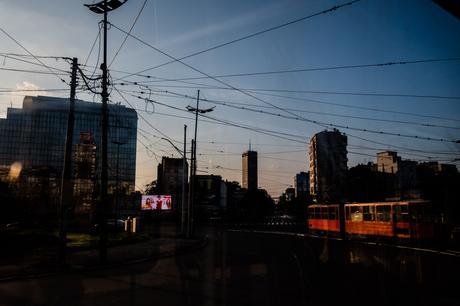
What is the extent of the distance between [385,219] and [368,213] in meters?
2.20

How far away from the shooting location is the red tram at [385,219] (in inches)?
1112

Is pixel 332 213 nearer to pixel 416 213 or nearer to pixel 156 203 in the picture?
pixel 416 213

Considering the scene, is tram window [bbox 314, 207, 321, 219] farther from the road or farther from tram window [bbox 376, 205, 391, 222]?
the road

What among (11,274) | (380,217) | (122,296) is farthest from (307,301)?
(380,217)

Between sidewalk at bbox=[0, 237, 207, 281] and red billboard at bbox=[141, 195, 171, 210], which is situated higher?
red billboard at bbox=[141, 195, 171, 210]

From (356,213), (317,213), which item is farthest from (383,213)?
(317,213)

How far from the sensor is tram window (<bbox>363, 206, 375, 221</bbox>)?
109 feet

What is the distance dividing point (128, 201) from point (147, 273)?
97163mm

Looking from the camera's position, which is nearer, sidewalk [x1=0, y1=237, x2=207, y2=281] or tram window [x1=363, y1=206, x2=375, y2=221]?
sidewalk [x1=0, y1=237, x2=207, y2=281]

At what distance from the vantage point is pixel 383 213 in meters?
31.7

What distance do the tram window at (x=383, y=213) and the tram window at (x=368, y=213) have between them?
2.32ft

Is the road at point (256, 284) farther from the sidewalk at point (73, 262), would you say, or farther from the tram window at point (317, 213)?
the tram window at point (317, 213)

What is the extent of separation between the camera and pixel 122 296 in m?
11.6

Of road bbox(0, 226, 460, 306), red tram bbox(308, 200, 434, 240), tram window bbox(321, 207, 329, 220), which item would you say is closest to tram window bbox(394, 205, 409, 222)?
red tram bbox(308, 200, 434, 240)
